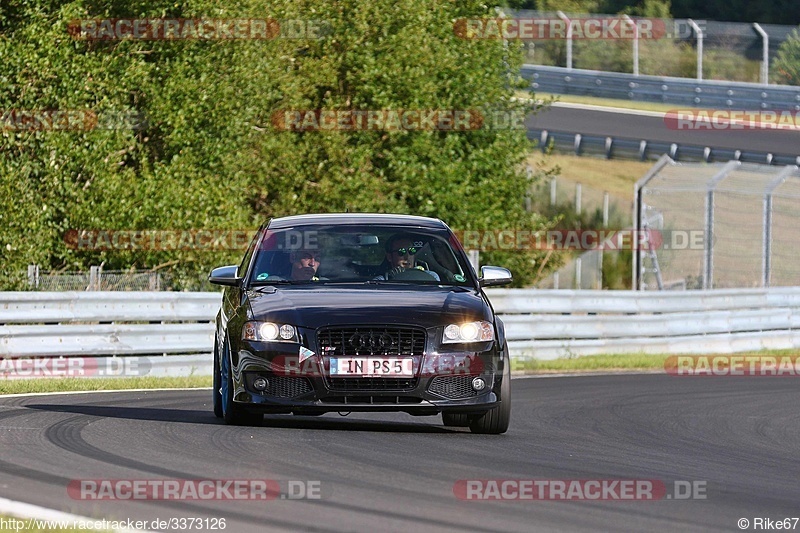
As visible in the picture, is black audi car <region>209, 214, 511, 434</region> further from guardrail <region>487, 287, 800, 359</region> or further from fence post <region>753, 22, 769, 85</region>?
fence post <region>753, 22, 769, 85</region>

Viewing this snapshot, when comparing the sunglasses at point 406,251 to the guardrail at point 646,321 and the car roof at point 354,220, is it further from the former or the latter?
the guardrail at point 646,321

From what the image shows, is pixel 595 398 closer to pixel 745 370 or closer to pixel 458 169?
pixel 745 370

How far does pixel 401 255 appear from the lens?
11203 mm

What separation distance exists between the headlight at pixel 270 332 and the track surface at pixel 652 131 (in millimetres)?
35381

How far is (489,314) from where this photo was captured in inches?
412

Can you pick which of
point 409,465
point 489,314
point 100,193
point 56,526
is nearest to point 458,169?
point 100,193

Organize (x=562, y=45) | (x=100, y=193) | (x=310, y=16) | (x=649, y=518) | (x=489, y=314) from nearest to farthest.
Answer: (x=649, y=518) < (x=489, y=314) < (x=100, y=193) < (x=310, y=16) < (x=562, y=45)

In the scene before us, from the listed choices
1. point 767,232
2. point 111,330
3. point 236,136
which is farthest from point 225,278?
point 767,232

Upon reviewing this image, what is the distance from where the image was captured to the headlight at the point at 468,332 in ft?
33.1

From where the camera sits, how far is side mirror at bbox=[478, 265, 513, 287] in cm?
1105

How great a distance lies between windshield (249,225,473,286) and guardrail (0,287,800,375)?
5.59 m

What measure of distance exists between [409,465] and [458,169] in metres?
22.5

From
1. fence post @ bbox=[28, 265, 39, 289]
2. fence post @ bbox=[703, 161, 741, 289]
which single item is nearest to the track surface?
fence post @ bbox=[703, 161, 741, 289]

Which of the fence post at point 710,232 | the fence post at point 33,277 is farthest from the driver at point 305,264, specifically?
the fence post at point 710,232
